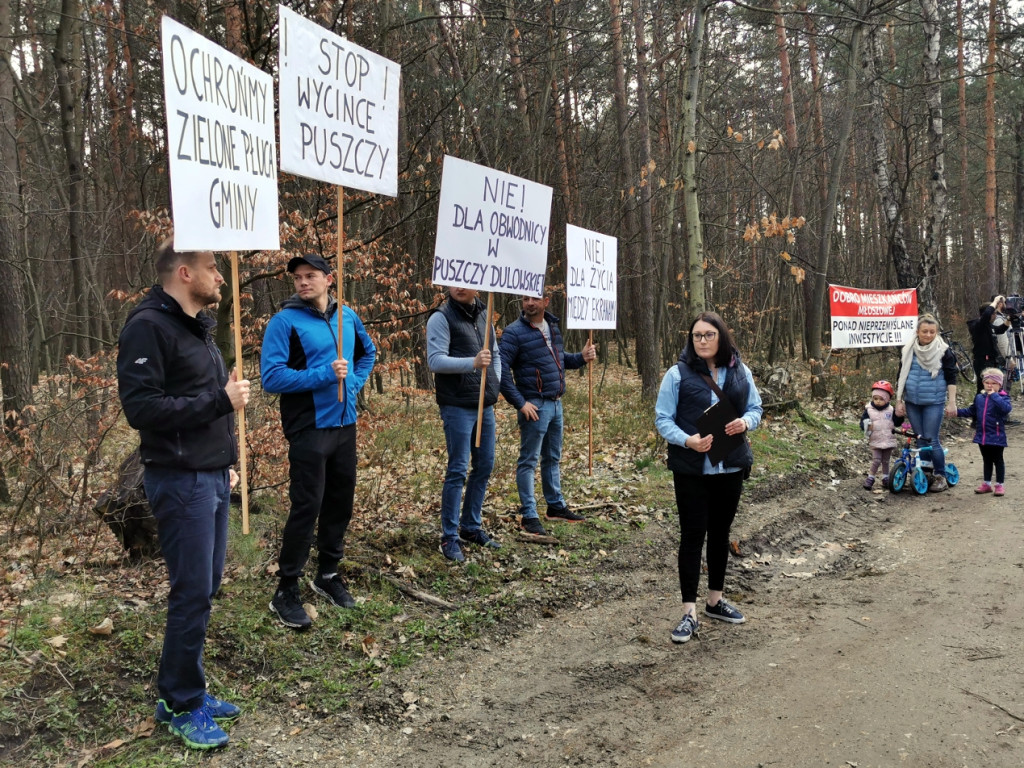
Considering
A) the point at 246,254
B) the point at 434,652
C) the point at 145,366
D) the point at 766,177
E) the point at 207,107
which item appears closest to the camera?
the point at 145,366

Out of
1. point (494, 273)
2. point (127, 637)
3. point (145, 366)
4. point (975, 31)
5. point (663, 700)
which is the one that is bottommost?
point (663, 700)

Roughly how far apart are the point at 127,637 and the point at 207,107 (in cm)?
286

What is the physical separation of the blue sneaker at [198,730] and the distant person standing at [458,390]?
2.59 meters

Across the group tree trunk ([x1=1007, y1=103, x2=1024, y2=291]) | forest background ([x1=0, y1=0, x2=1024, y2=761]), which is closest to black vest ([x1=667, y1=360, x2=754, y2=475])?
forest background ([x1=0, y1=0, x2=1024, y2=761])

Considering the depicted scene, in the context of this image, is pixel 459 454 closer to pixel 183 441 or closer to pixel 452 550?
pixel 452 550

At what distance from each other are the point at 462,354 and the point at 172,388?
281 centimetres

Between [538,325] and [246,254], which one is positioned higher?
[246,254]

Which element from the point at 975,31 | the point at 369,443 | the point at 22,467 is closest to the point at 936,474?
the point at 369,443

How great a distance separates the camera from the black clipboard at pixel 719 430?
4.66 meters

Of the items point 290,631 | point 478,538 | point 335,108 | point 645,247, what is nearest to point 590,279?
point 478,538

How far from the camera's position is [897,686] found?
395 centimetres

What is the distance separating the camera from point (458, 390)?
5.89 metres

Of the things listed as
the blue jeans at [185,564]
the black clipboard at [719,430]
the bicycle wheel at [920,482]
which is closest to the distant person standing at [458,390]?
the black clipboard at [719,430]

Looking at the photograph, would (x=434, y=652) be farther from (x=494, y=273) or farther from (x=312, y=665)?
(x=494, y=273)
